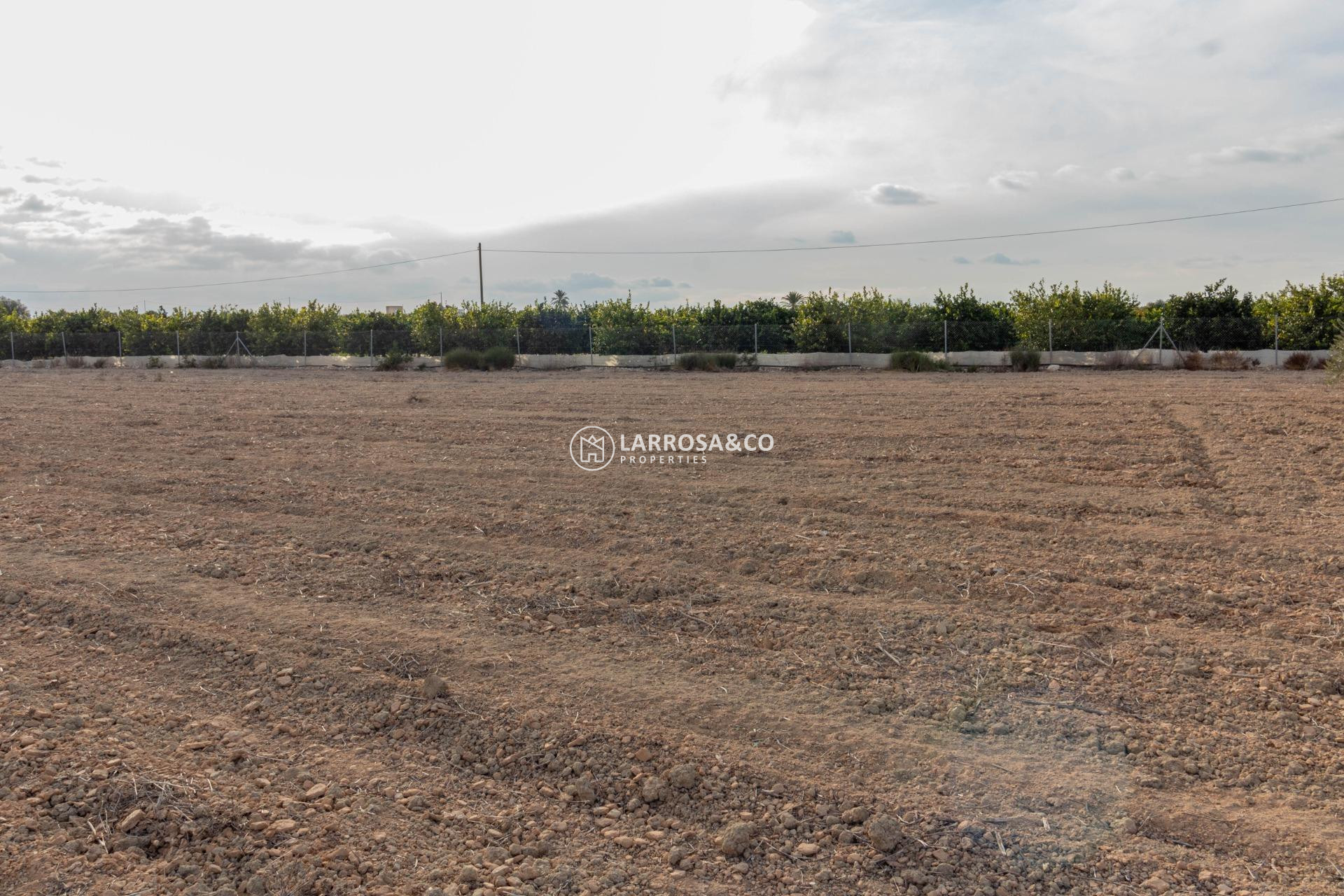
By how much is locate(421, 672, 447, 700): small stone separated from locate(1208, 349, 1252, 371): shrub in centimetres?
2617

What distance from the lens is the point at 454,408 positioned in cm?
1586

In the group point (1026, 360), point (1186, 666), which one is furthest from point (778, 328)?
point (1186, 666)

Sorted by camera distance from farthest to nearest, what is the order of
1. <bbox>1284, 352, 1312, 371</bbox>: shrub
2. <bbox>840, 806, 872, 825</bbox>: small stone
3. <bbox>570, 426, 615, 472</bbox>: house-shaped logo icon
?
1. <bbox>1284, 352, 1312, 371</bbox>: shrub
2. <bbox>570, 426, 615, 472</bbox>: house-shaped logo icon
3. <bbox>840, 806, 872, 825</bbox>: small stone

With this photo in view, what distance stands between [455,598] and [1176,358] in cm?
2505

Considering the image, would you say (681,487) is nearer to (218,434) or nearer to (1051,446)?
(1051,446)

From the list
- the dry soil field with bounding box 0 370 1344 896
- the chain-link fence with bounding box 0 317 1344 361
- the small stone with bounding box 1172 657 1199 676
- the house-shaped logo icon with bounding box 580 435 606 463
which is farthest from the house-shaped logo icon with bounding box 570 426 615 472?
the chain-link fence with bounding box 0 317 1344 361

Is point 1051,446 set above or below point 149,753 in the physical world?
above

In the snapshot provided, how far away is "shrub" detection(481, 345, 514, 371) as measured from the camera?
1130 inches

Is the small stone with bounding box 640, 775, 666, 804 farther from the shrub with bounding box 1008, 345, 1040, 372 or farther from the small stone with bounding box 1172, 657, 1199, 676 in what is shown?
the shrub with bounding box 1008, 345, 1040, 372

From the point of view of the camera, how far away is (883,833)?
10.1 feet

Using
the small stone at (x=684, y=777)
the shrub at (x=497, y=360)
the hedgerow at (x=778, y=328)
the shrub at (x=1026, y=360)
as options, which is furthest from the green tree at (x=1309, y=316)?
the small stone at (x=684, y=777)

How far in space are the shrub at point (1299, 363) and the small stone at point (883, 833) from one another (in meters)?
26.1

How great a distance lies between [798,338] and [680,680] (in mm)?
27248

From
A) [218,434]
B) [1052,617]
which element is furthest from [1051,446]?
[218,434]
